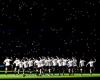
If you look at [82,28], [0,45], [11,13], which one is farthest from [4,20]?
[82,28]

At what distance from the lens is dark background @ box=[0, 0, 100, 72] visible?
3403 centimetres

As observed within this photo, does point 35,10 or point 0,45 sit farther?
point 35,10

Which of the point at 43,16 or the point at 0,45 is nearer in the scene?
the point at 0,45

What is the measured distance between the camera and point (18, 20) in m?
35.9

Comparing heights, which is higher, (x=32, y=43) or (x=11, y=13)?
(x=11, y=13)

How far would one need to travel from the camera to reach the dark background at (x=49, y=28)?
3403 cm

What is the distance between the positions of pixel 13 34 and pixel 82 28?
8336 mm

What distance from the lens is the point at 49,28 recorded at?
35.6m

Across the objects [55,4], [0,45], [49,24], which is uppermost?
[55,4]

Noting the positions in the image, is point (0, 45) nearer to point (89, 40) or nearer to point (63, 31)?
point (63, 31)

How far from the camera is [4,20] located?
36.0 m

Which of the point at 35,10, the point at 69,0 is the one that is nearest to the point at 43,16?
the point at 35,10

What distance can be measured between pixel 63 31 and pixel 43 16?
10.1 feet

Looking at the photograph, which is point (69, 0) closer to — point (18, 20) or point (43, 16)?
point (43, 16)
